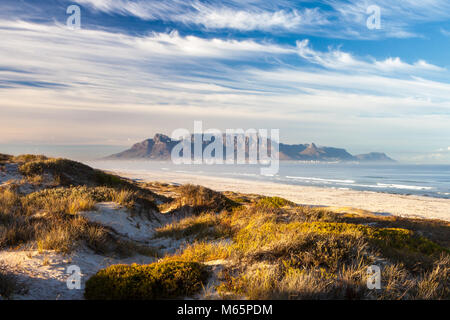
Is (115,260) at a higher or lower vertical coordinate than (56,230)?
lower

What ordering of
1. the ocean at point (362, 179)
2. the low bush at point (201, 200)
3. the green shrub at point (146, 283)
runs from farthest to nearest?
1. the ocean at point (362, 179)
2. the low bush at point (201, 200)
3. the green shrub at point (146, 283)

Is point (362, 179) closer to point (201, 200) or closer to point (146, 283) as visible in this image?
point (201, 200)

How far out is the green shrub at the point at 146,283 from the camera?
4961mm

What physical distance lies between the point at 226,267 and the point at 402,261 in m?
3.64

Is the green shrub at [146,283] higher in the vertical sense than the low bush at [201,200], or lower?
higher

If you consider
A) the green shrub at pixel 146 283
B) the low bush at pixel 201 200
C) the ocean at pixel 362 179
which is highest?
the green shrub at pixel 146 283

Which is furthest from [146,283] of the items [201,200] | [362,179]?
[362,179]

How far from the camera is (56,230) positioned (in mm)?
7855

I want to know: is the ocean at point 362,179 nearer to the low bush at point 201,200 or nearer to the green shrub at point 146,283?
the low bush at point 201,200

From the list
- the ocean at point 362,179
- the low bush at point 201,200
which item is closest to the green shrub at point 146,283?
the low bush at point 201,200

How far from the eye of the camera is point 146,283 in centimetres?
504
